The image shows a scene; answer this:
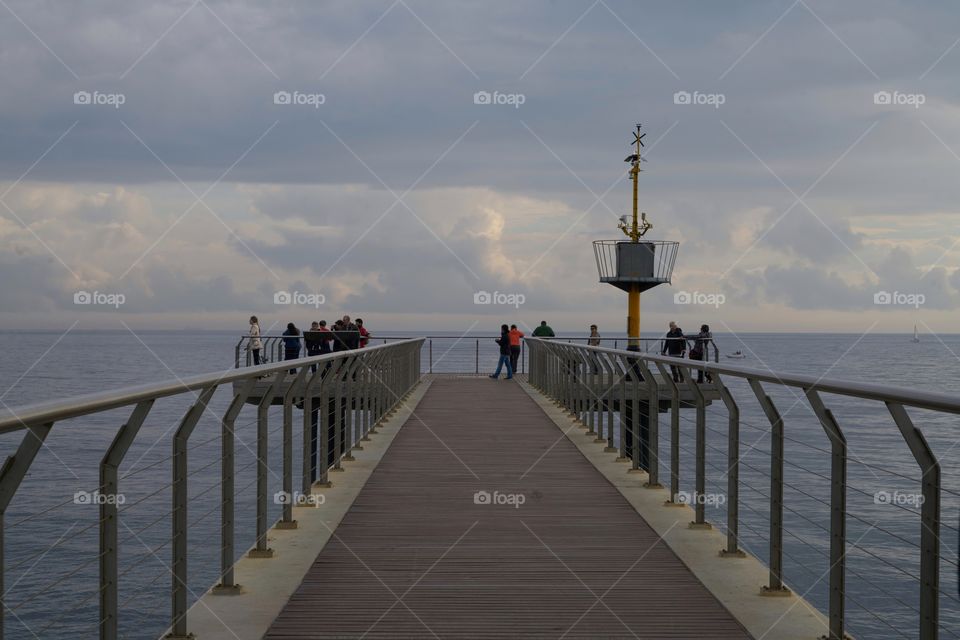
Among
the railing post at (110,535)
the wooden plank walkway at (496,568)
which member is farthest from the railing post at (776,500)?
the railing post at (110,535)

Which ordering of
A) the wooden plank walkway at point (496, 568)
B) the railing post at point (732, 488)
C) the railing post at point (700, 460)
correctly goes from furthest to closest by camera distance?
the railing post at point (700, 460)
the railing post at point (732, 488)
the wooden plank walkway at point (496, 568)

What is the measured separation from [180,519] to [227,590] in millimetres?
867

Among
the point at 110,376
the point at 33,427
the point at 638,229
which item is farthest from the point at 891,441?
the point at 110,376

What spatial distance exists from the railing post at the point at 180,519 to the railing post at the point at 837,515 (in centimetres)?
226

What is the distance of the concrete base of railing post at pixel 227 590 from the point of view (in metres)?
4.65

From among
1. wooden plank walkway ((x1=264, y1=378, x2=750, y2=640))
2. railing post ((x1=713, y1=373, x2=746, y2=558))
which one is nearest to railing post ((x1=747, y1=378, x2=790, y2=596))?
wooden plank walkway ((x1=264, y1=378, x2=750, y2=640))

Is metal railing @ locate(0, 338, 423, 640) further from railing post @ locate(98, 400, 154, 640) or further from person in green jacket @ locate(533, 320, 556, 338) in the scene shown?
person in green jacket @ locate(533, 320, 556, 338)

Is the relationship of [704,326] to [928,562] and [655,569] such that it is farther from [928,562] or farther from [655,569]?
[928,562]

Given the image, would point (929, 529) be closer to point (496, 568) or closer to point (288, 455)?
point (496, 568)

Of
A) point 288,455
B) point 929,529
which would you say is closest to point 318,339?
point 288,455

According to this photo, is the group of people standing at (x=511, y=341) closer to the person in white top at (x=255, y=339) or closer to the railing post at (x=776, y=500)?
the person in white top at (x=255, y=339)

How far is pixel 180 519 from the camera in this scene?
12.9 ft

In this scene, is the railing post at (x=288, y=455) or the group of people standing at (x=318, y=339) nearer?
the railing post at (x=288, y=455)

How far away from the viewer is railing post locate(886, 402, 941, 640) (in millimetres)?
3029
